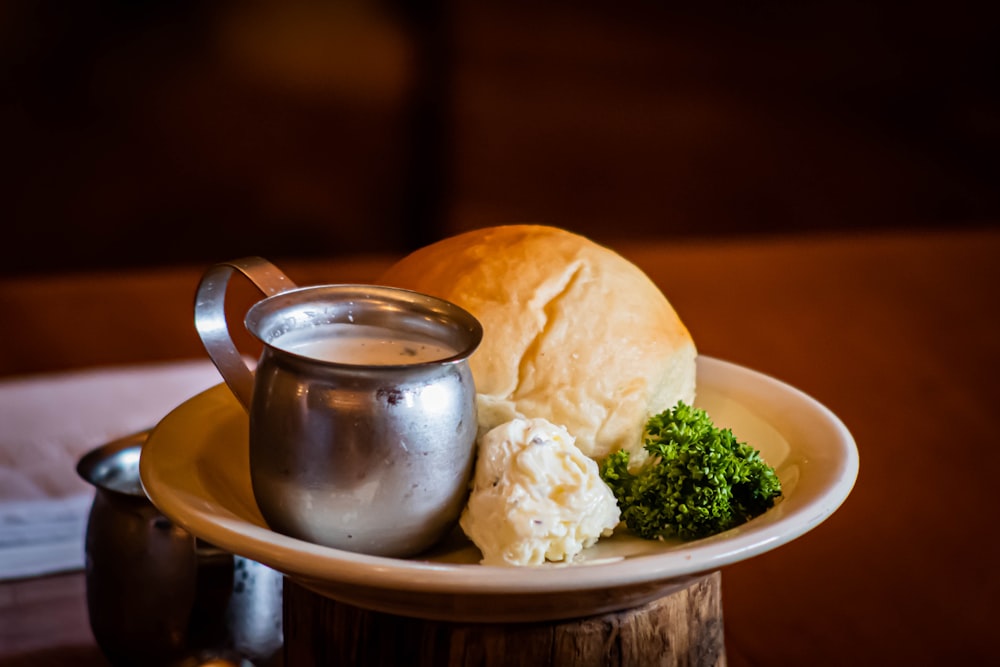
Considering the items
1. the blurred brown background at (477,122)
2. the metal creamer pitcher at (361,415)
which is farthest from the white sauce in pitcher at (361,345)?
the blurred brown background at (477,122)

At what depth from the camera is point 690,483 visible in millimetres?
724

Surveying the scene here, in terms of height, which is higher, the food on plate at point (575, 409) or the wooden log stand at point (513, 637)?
the food on plate at point (575, 409)

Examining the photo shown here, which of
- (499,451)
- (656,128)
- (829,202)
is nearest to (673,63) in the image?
(656,128)

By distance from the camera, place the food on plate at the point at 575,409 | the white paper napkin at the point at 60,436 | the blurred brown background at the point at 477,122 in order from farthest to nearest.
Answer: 1. the blurred brown background at the point at 477,122
2. the white paper napkin at the point at 60,436
3. the food on plate at the point at 575,409

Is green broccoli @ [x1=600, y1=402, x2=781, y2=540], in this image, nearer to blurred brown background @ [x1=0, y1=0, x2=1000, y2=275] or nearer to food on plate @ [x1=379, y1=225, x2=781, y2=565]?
food on plate @ [x1=379, y1=225, x2=781, y2=565]

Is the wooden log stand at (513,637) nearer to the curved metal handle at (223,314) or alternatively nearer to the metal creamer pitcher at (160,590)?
the metal creamer pitcher at (160,590)

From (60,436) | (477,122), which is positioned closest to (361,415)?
(60,436)

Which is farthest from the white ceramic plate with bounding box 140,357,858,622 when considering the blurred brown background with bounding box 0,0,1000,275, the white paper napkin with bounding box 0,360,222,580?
the blurred brown background with bounding box 0,0,1000,275

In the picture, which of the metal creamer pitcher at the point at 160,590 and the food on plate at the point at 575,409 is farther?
the metal creamer pitcher at the point at 160,590

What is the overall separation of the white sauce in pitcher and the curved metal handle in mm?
49

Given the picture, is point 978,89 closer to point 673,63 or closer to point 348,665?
point 673,63

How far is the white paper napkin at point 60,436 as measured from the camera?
1054mm

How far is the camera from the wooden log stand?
705mm

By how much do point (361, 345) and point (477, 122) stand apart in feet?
8.45
